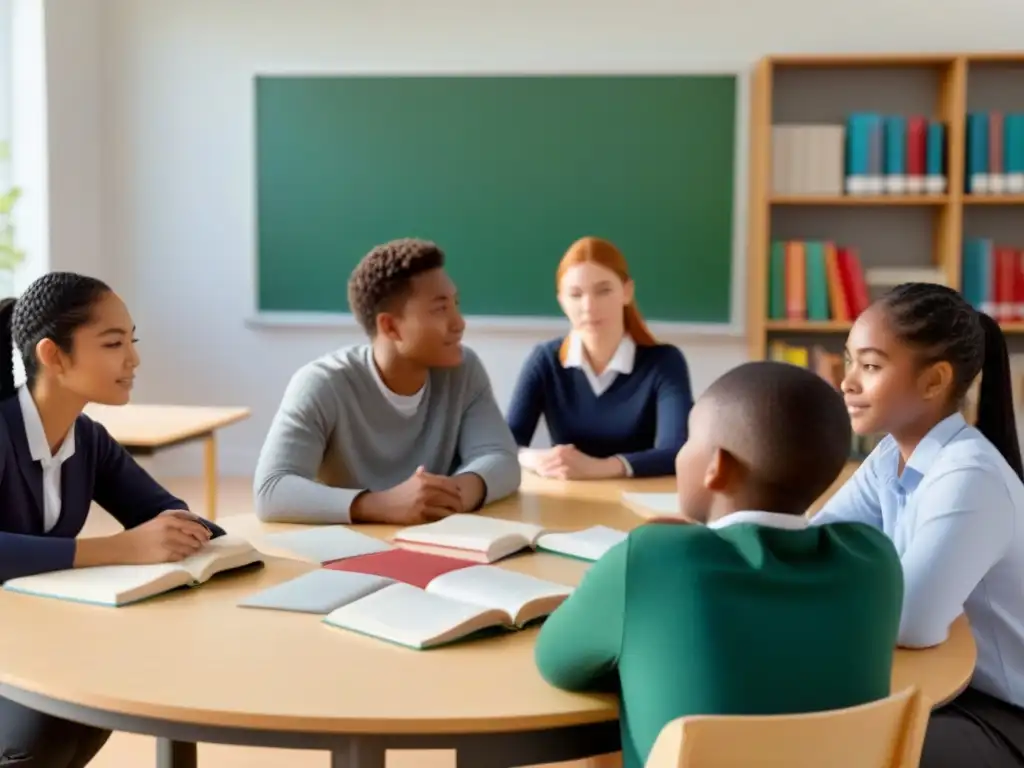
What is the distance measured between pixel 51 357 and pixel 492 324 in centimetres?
351

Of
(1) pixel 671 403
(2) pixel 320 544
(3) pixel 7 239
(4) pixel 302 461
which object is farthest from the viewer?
(3) pixel 7 239

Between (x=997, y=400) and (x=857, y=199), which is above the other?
(x=857, y=199)

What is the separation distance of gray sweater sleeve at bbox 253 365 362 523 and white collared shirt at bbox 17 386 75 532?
1.25 ft

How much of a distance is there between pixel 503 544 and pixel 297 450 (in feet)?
1.88

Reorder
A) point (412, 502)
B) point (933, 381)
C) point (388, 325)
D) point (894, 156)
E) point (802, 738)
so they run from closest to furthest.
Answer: point (802, 738), point (933, 381), point (412, 502), point (388, 325), point (894, 156)

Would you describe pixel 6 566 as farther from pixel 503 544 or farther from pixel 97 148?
pixel 97 148

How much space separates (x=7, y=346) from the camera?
1767mm

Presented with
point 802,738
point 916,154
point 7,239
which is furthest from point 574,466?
point 7,239

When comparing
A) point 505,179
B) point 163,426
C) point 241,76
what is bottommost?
point 163,426

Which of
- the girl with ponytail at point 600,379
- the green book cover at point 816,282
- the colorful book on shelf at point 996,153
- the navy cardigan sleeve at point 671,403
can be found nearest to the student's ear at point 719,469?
the navy cardigan sleeve at point 671,403

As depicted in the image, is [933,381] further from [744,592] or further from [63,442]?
[63,442]

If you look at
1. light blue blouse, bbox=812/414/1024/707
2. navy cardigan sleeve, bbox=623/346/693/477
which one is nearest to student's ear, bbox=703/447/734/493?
light blue blouse, bbox=812/414/1024/707

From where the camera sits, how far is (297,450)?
2150mm

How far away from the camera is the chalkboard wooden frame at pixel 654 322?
197 inches
